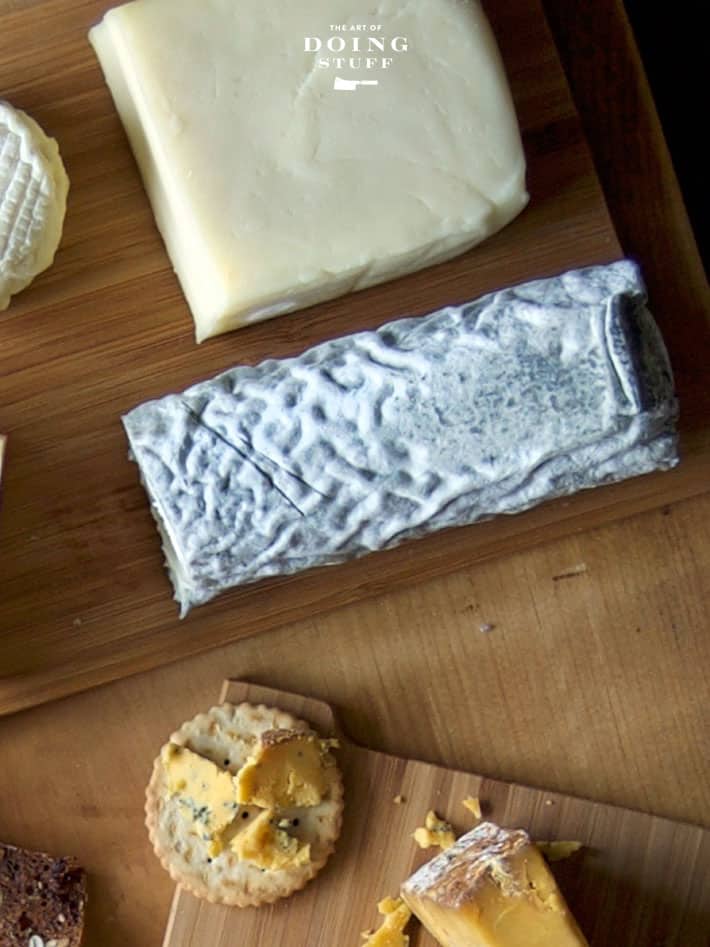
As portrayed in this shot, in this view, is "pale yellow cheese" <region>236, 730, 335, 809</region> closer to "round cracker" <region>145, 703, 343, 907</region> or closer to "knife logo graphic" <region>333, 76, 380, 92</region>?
"round cracker" <region>145, 703, 343, 907</region>

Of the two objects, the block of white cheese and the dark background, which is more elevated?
the block of white cheese

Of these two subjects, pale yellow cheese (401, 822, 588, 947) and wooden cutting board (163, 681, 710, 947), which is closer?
pale yellow cheese (401, 822, 588, 947)

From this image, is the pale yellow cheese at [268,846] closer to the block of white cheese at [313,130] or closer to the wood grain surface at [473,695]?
the wood grain surface at [473,695]

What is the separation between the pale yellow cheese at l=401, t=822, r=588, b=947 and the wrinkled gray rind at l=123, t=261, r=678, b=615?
19.7 inches

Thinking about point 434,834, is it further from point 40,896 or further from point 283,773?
point 40,896

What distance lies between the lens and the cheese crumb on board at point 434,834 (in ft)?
7.09

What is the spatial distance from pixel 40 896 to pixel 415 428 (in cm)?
98

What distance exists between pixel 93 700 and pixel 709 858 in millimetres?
1025

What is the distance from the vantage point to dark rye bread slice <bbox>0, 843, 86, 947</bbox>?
216 centimetres

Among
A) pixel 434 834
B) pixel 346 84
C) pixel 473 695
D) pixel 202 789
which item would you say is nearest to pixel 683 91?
pixel 346 84

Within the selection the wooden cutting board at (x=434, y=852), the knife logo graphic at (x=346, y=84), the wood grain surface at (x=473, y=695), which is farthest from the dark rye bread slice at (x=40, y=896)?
the knife logo graphic at (x=346, y=84)

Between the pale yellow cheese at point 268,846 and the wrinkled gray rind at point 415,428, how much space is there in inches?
16.0

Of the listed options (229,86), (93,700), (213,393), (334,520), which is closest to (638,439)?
(334,520)

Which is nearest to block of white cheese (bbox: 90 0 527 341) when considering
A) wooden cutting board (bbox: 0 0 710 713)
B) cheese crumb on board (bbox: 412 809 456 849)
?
wooden cutting board (bbox: 0 0 710 713)
